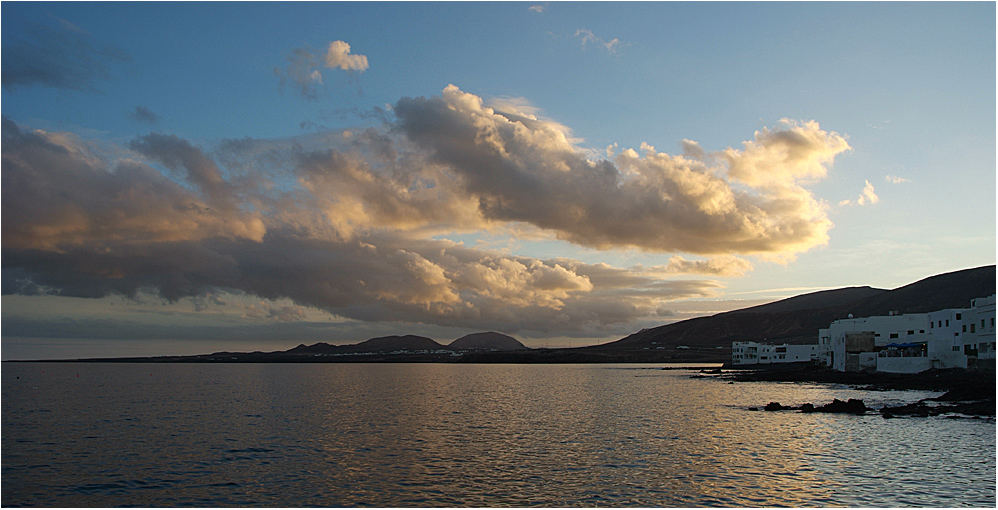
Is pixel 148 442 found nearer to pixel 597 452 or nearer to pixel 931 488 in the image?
pixel 597 452

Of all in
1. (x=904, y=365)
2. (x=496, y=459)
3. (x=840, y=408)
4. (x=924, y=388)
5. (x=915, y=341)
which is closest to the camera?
(x=496, y=459)

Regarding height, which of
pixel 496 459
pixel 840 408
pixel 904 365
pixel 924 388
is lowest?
pixel 496 459

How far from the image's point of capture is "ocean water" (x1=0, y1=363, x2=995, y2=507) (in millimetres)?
35094

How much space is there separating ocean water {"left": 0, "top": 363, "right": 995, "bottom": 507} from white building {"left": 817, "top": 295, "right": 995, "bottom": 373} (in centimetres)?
3807

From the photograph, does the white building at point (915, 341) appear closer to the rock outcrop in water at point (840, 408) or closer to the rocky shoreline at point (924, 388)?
the rocky shoreline at point (924, 388)

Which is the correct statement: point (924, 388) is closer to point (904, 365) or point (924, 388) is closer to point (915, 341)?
point (904, 365)

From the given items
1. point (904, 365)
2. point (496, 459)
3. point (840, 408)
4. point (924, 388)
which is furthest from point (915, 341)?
point (496, 459)

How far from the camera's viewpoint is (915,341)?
13875 centimetres

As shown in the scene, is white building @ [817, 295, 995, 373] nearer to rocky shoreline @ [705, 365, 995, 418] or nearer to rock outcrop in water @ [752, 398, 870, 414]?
rocky shoreline @ [705, 365, 995, 418]

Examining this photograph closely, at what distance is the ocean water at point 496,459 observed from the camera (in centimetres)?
3509

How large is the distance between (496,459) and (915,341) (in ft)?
412

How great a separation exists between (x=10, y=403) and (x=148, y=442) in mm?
61176

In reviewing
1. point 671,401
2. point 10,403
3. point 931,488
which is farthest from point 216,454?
point 10,403

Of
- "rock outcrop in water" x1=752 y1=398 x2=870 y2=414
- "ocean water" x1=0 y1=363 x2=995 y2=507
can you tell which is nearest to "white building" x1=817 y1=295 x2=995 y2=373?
"ocean water" x1=0 y1=363 x2=995 y2=507
